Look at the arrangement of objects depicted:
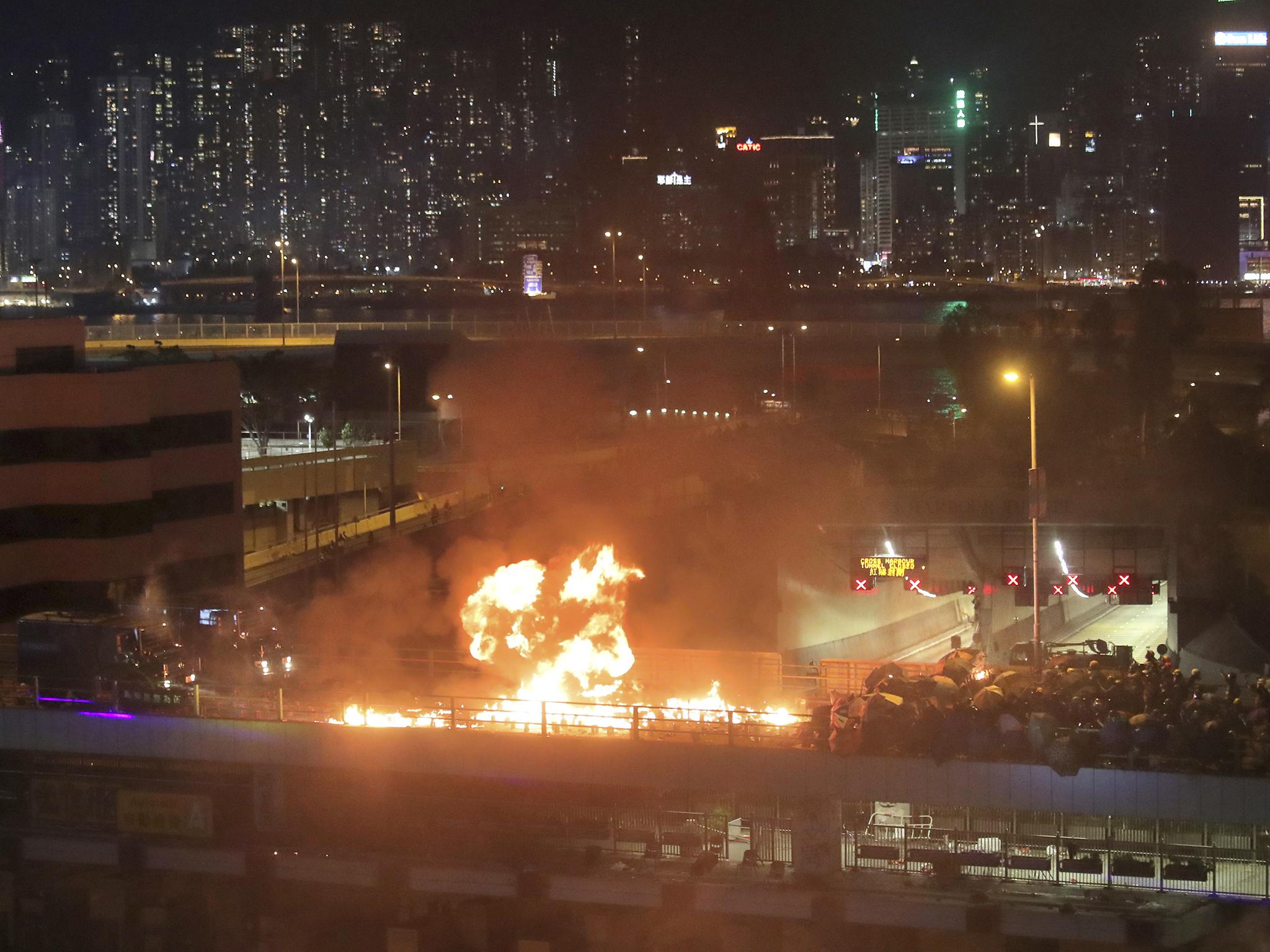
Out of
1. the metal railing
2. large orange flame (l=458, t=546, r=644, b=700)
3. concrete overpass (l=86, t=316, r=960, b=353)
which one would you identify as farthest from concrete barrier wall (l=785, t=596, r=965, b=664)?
concrete overpass (l=86, t=316, r=960, b=353)

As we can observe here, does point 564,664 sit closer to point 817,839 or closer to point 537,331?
point 817,839

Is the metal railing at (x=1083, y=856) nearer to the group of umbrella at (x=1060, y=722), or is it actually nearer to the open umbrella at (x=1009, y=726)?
the group of umbrella at (x=1060, y=722)

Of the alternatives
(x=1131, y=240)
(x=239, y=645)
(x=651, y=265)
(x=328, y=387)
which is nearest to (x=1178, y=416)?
(x=328, y=387)

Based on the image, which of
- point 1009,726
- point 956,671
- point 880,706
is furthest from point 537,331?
point 1009,726

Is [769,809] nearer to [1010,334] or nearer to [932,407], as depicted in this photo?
[1010,334]

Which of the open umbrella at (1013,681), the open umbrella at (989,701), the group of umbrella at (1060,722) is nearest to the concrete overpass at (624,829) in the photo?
the group of umbrella at (1060,722)
